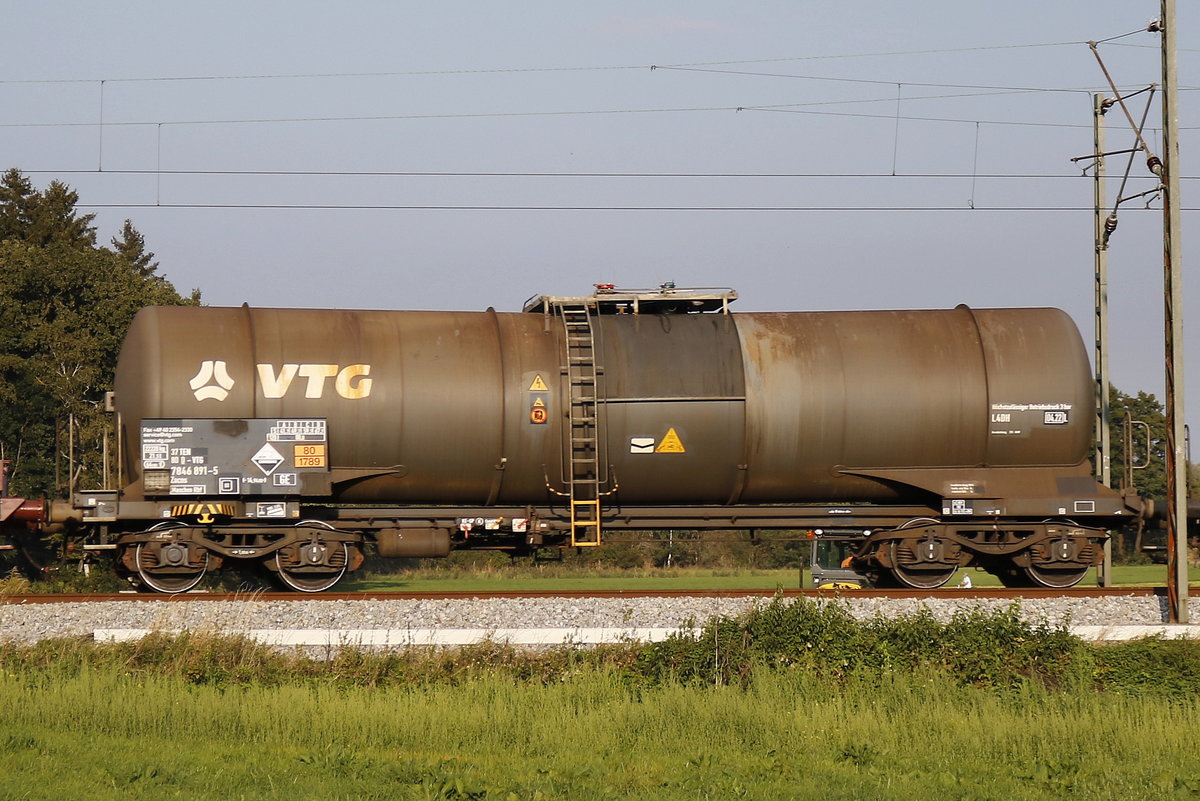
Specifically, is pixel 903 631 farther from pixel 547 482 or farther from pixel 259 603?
pixel 259 603

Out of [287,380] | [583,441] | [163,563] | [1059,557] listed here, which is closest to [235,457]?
[287,380]

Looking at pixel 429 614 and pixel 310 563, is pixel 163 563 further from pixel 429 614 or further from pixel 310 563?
pixel 429 614

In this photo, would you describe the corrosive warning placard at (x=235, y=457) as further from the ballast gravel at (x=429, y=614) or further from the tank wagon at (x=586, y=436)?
the ballast gravel at (x=429, y=614)

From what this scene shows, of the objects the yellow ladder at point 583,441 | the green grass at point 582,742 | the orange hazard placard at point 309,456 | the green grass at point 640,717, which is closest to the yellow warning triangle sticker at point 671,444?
the yellow ladder at point 583,441

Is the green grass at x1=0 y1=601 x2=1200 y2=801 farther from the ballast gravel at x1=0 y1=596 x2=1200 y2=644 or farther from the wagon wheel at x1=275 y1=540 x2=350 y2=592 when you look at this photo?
the wagon wheel at x1=275 y1=540 x2=350 y2=592

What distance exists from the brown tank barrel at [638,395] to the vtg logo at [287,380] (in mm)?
20

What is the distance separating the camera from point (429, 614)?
1523 centimetres

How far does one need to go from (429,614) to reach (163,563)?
4.28 metres

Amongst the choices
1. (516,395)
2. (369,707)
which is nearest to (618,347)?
(516,395)

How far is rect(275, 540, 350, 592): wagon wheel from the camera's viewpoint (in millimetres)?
17453

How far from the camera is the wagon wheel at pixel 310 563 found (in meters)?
17.5

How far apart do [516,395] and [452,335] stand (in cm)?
130

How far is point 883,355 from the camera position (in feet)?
59.6

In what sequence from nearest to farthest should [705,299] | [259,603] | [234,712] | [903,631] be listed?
[234,712] → [903,631] → [259,603] → [705,299]
